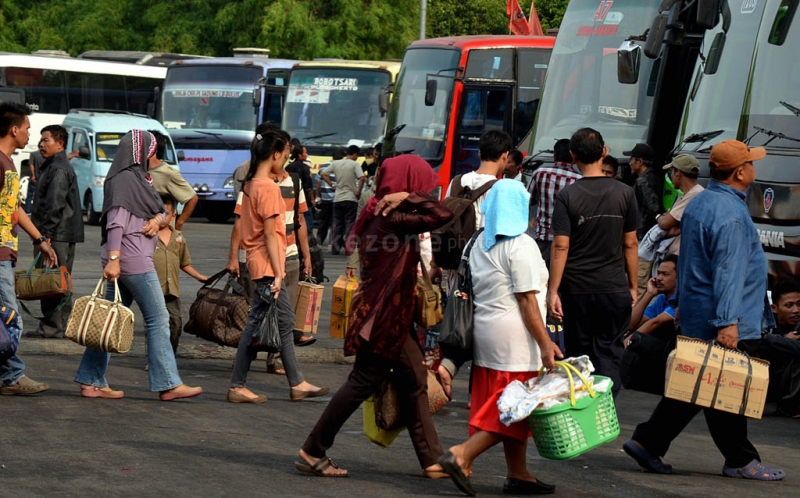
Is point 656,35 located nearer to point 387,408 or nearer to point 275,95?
point 387,408

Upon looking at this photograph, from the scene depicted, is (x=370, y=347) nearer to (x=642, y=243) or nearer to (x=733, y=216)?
(x=733, y=216)

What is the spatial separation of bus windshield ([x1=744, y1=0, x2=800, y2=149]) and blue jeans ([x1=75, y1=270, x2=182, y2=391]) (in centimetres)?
467

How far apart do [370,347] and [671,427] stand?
168cm

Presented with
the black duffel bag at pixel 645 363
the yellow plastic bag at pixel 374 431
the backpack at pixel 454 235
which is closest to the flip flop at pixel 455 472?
the yellow plastic bag at pixel 374 431

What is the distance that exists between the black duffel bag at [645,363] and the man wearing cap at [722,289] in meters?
0.41

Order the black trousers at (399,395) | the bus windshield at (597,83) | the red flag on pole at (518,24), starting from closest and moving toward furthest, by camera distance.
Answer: the black trousers at (399,395), the bus windshield at (597,83), the red flag on pole at (518,24)

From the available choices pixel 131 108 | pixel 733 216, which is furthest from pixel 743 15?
pixel 131 108

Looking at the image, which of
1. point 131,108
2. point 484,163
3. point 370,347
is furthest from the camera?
point 131,108

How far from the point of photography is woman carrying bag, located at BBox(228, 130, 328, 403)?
849 cm

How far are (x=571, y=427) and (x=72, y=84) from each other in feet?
100

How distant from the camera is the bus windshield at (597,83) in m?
13.2

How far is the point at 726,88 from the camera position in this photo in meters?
11.1

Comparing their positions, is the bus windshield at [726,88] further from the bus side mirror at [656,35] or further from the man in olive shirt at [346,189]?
the man in olive shirt at [346,189]

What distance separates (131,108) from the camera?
1409 inches
